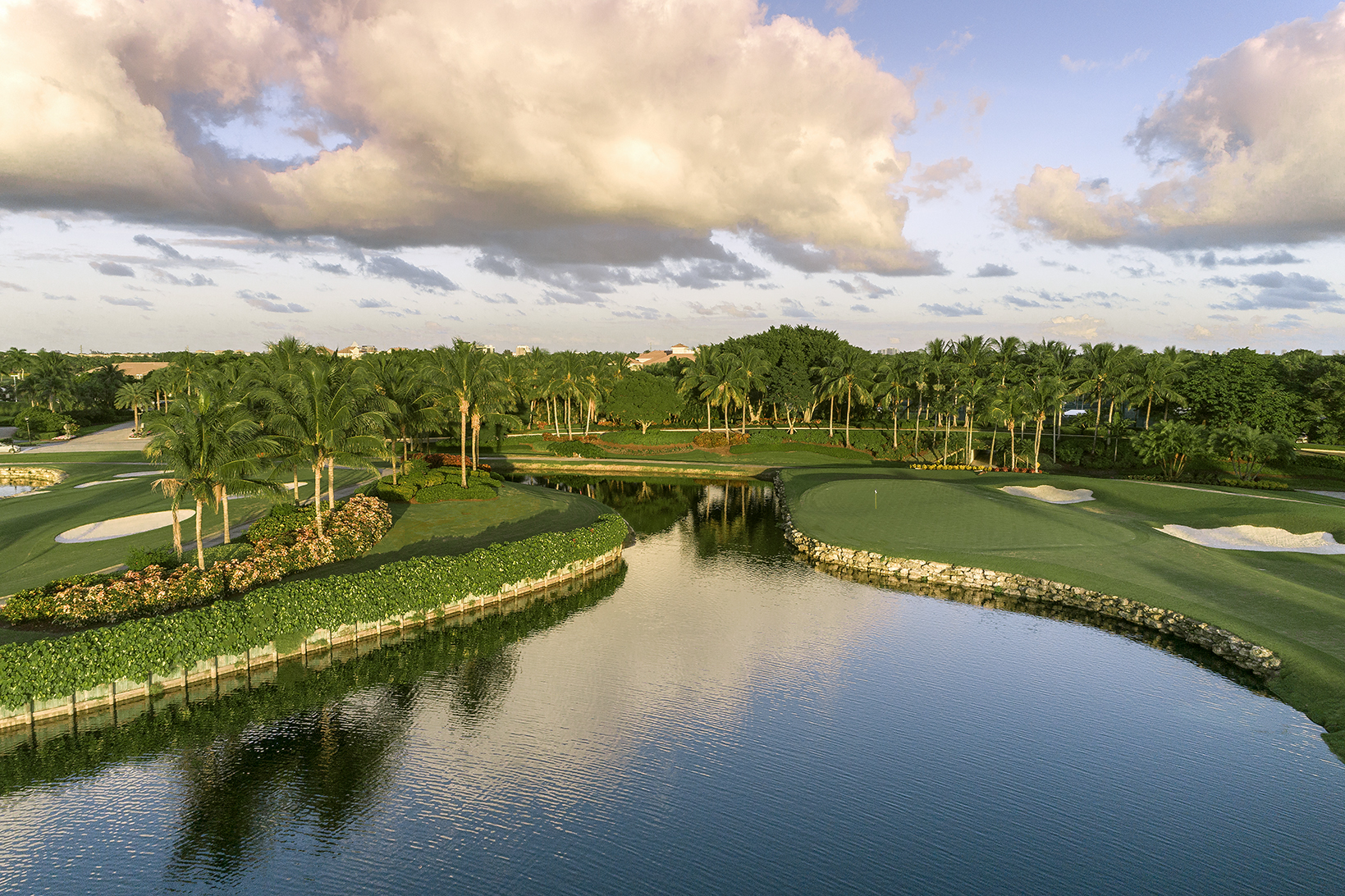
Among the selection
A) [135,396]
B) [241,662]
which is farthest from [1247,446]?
[135,396]

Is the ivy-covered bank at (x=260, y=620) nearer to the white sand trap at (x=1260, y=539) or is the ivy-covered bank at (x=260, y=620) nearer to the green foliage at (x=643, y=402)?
the white sand trap at (x=1260, y=539)

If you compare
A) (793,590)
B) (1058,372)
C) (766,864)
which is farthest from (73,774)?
(1058,372)

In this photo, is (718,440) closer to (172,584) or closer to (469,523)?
(469,523)

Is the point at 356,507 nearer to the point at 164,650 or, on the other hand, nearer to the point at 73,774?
the point at 164,650

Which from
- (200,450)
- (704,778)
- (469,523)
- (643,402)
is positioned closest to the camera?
(704,778)

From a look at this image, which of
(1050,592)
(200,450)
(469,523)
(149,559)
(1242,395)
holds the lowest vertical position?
(1050,592)

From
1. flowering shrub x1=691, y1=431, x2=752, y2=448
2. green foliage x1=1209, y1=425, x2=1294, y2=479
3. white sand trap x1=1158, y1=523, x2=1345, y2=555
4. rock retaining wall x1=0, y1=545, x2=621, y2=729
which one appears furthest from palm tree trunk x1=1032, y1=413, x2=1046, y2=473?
rock retaining wall x1=0, y1=545, x2=621, y2=729
